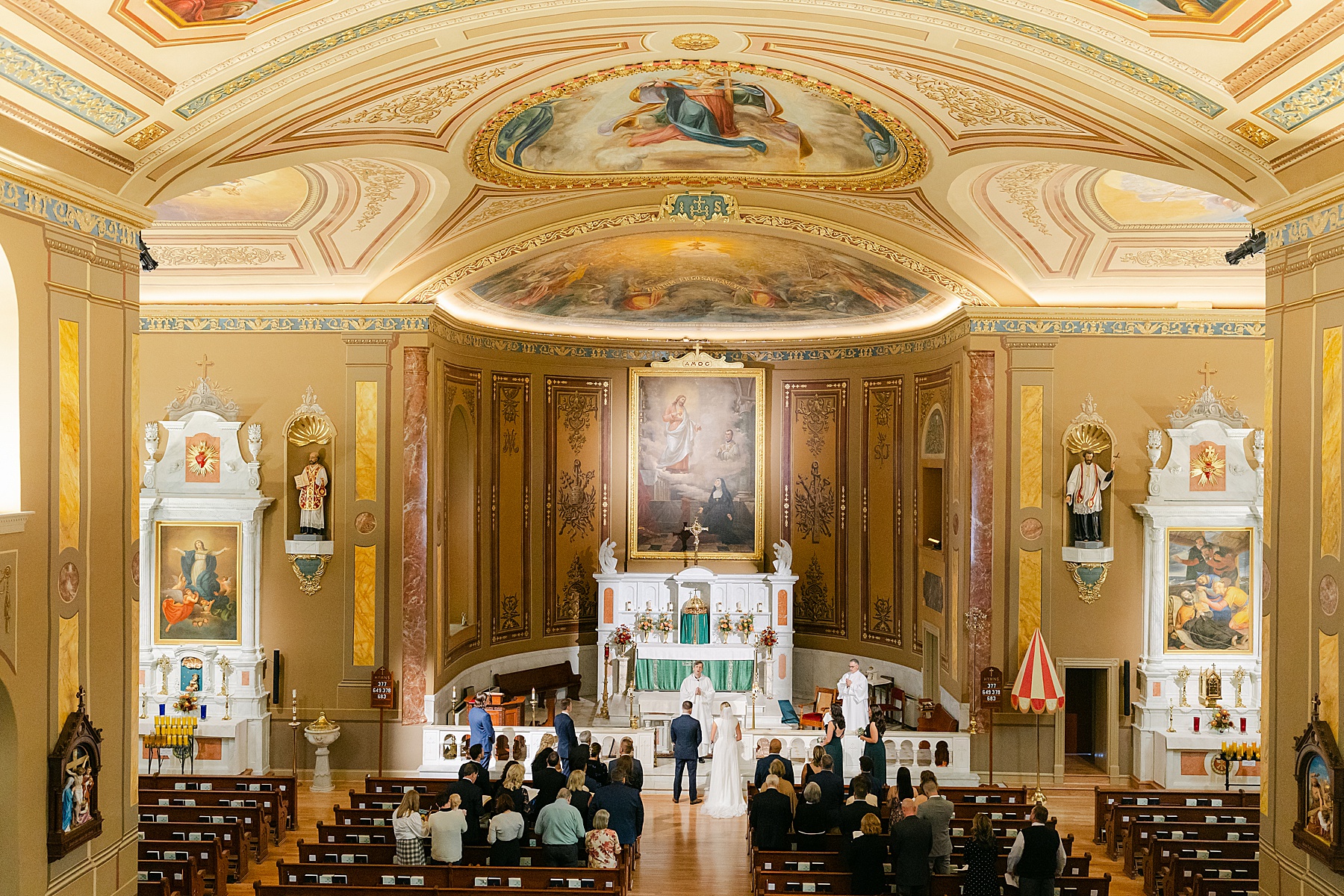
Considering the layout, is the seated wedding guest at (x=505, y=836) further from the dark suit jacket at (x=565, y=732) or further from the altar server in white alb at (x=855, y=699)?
the altar server in white alb at (x=855, y=699)

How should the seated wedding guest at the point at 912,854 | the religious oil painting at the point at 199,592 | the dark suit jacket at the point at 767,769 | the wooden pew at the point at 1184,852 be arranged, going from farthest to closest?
the religious oil painting at the point at 199,592 → the dark suit jacket at the point at 767,769 → the wooden pew at the point at 1184,852 → the seated wedding guest at the point at 912,854

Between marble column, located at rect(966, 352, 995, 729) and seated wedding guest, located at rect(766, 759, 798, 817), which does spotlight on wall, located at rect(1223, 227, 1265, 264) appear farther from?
seated wedding guest, located at rect(766, 759, 798, 817)

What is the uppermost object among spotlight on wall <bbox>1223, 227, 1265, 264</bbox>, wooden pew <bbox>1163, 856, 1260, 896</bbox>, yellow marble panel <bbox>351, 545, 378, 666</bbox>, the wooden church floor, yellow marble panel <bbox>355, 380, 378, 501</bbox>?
spotlight on wall <bbox>1223, 227, 1265, 264</bbox>

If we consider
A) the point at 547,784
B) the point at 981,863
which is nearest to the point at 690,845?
the point at 547,784

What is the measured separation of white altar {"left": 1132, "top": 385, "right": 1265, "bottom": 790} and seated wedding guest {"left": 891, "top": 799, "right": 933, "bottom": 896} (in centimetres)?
861

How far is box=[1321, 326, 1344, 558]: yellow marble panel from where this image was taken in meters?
8.85

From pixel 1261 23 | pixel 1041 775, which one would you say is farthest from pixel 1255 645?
pixel 1261 23

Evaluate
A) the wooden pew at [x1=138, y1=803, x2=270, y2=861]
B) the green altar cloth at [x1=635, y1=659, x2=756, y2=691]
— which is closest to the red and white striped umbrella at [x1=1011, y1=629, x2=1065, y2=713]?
the green altar cloth at [x1=635, y1=659, x2=756, y2=691]

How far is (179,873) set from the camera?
424 inches

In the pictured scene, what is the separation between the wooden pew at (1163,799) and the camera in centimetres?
1360

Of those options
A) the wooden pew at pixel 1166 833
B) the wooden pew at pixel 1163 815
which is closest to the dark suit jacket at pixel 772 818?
the wooden pew at pixel 1166 833

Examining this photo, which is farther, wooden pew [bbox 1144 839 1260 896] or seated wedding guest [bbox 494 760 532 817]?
wooden pew [bbox 1144 839 1260 896]

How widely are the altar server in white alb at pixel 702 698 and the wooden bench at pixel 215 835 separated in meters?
6.58

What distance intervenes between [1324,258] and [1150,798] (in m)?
7.87
